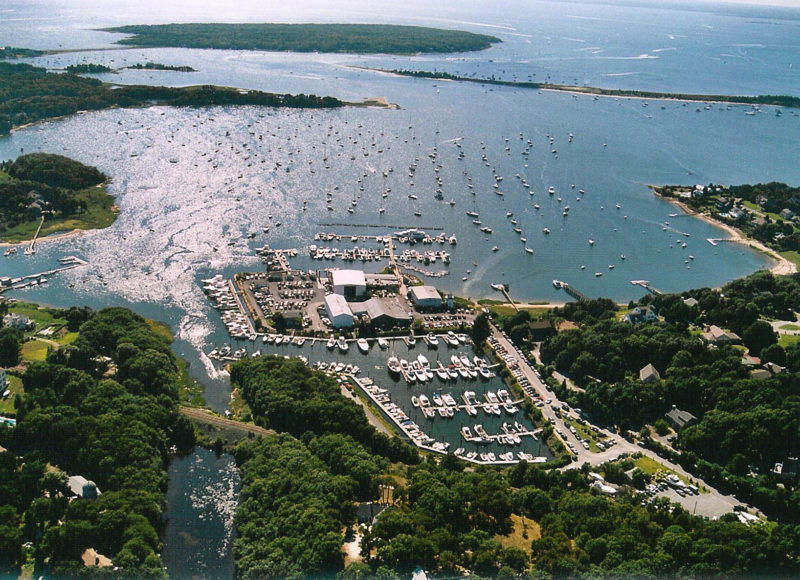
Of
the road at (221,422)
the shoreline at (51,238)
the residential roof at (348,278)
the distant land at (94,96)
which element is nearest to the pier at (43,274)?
the shoreline at (51,238)

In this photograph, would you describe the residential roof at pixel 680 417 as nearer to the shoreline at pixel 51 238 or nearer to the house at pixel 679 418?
A: the house at pixel 679 418

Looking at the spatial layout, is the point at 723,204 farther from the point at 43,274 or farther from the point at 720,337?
the point at 43,274

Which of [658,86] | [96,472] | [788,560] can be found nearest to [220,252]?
[96,472]

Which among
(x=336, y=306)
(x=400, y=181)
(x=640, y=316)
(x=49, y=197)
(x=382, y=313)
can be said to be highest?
(x=49, y=197)

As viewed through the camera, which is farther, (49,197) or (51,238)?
(49,197)

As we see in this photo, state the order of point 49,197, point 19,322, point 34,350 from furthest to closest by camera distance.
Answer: point 49,197
point 19,322
point 34,350

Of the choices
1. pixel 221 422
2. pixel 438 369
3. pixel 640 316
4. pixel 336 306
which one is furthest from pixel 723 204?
pixel 221 422
